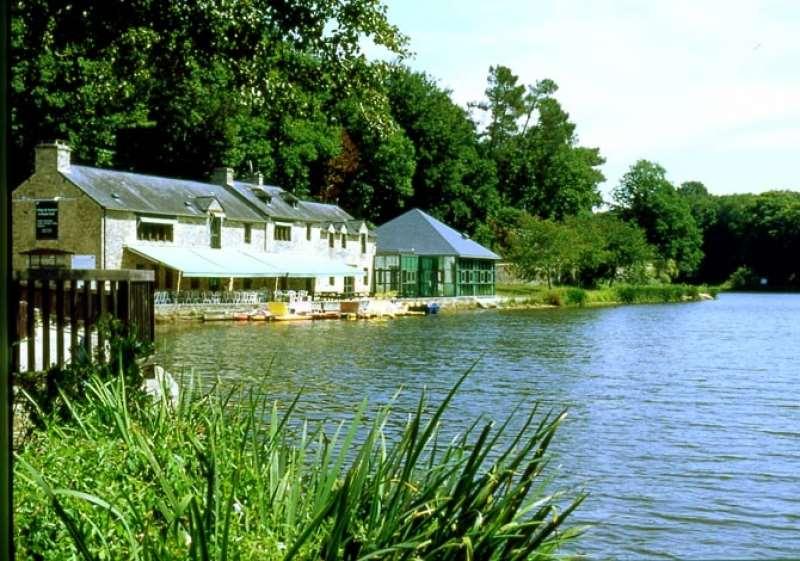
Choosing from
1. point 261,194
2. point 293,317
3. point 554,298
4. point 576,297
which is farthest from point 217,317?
point 576,297

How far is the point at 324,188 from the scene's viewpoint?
63.7 ft

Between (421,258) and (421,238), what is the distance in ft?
2.59

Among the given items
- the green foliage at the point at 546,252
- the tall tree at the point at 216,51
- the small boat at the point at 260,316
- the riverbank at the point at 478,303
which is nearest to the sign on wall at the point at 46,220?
the riverbank at the point at 478,303

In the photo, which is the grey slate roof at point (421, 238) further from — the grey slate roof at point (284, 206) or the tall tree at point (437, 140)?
the tall tree at point (437, 140)

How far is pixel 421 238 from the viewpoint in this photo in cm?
3123

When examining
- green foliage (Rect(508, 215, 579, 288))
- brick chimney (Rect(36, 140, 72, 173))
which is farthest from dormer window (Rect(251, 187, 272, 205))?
green foliage (Rect(508, 215, 579, 288))

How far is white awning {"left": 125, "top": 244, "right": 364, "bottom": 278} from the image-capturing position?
2036 centimetres

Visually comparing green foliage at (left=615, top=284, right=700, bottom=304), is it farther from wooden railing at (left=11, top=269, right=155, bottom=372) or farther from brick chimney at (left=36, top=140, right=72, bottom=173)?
wooden railing at (left=11, top=269, right=155, bottom=372)

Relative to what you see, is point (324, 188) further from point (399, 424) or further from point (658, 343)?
point (399, 424)

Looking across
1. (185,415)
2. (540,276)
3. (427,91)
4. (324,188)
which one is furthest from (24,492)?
(540,276)

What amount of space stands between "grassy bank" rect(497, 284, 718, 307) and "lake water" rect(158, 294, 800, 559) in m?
9.04

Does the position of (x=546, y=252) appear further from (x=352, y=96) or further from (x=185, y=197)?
(x=352, y=96)

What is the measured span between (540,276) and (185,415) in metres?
32.1

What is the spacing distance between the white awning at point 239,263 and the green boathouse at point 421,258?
9.82 feet
